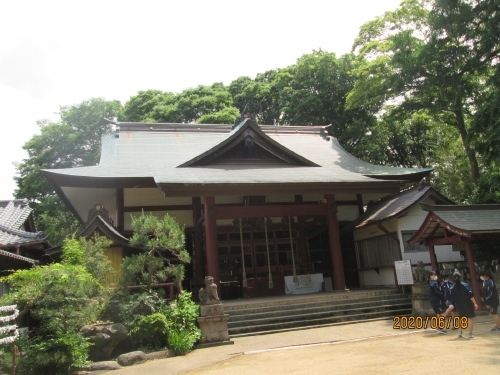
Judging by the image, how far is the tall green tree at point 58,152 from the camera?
28.3 meters

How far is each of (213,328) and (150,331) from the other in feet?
4.78

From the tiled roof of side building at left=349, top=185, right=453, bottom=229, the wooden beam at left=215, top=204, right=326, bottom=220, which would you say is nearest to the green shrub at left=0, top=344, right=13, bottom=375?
the wooden beam at left=215, top=204, right=326, bottom=220

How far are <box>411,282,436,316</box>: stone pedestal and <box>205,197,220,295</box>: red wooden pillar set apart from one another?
5690 millimetres

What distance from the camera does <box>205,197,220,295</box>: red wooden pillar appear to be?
12.6m

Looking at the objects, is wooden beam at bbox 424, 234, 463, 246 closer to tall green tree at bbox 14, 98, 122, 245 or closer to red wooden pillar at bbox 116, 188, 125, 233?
red wooden pillar at bbox 116, 188, 125, 233

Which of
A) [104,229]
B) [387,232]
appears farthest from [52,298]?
[387,232]

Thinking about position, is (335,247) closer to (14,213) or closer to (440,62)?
(440,62)

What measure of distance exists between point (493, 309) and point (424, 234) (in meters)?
3.68

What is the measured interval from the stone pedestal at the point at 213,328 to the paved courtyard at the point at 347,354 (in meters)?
0.37

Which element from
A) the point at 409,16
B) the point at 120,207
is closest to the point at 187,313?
the point at 120,207

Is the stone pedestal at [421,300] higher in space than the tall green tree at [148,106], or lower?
lower

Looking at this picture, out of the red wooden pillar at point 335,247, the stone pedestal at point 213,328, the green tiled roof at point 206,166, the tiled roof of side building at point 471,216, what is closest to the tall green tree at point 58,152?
the green tiled roof at point 206,166

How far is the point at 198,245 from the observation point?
49.7 ft

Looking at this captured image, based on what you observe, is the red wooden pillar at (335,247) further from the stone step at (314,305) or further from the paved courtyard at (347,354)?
the paved courtyard at (347,354)
